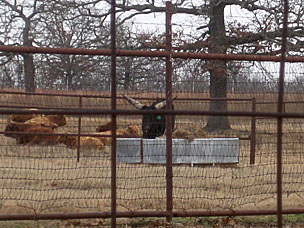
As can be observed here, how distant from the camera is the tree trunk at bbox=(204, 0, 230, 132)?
Result: 769 centimetres

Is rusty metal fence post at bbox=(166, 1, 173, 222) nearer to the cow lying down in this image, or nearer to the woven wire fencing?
the woven wire fencing

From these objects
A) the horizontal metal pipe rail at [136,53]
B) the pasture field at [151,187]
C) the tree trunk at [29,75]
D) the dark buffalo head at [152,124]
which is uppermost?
the horizontal metal pipe rail at [136,53]

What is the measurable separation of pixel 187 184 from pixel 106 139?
3.30m

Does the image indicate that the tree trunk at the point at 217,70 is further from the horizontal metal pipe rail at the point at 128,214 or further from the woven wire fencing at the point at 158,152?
the horizontal metal pipe rail at the point at 128,214

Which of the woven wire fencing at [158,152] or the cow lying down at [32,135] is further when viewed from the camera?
the cow lying down at [32,135]

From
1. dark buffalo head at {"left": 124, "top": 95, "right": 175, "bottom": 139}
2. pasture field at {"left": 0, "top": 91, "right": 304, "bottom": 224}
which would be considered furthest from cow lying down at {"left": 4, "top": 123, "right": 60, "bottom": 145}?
dark buffalo head at {"left": 124, "top": 95, "right": 175, "bottom": 139}

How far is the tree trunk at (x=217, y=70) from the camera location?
7.69m

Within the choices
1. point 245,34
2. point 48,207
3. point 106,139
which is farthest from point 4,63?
point 245,34

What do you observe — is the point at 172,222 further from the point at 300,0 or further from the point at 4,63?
the point at 300,0

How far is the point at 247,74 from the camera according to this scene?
6543 mm

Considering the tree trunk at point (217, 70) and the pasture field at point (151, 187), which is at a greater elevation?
the tree trunk at point (217, 70)

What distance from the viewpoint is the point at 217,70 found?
28.6 feet

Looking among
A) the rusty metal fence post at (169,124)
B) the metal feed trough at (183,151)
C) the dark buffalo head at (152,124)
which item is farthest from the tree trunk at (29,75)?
the metal feed trough at (183,151)

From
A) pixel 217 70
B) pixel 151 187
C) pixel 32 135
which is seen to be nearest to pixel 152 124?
pixel 151 187
